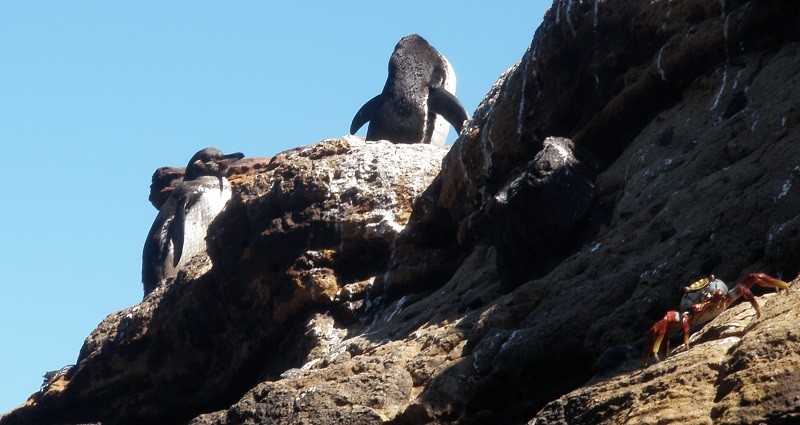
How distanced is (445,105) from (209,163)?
398cm

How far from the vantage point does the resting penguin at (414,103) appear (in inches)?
782

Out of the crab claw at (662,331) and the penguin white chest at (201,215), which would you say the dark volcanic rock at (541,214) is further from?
the penguin white chest at (201,215)

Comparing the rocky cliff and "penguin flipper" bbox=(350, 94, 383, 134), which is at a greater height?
"penguin flipper" bbox=(350, 94, 383, 134)

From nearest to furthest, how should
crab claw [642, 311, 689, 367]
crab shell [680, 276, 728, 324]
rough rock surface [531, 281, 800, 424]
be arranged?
rough rock surface [531, 281, 800, 424], crab claw [642, 311, 689, 367], crab shell [680, 276, 728, 324]

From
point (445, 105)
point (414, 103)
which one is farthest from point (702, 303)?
point (445, 105)

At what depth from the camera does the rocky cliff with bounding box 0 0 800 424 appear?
6.61 meters

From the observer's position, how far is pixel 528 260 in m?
9.22

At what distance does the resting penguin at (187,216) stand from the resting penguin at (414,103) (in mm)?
2330

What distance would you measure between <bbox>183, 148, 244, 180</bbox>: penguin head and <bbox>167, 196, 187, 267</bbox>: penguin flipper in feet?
2.52

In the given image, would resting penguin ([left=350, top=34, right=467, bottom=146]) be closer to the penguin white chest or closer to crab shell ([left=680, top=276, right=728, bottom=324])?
the penguin white chest

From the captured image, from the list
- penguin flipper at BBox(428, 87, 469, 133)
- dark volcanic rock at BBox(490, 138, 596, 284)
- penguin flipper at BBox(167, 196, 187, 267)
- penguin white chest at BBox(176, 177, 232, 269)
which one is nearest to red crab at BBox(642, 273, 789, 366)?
dark volcanic rock at BBox(490, 138, 596, 284)

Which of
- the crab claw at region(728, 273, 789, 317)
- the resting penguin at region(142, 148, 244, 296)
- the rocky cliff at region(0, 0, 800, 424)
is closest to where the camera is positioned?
the crab claw at region(728, 273, 789, 317)

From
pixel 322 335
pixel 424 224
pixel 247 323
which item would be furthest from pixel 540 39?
pixel 247 323

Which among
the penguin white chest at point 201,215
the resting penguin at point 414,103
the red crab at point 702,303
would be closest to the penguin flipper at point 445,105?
the resting penguin at point 414,103
